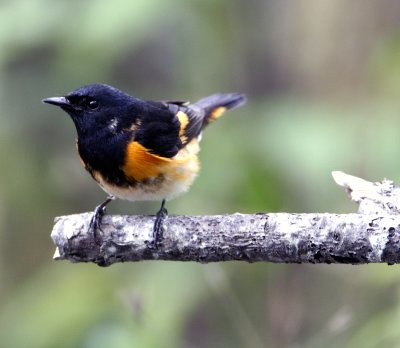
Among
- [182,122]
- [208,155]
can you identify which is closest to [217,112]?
[182,122]

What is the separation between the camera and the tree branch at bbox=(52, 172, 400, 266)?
2.60m

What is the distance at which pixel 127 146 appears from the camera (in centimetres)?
364

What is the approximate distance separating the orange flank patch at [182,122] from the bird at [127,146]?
0.05ft

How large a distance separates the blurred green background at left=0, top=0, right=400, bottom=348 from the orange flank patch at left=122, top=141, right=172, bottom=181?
0.36 meters

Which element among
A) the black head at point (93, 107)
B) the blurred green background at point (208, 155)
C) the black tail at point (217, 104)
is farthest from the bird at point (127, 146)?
the black tail at point (217, 104)

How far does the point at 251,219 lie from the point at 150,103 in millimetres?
1424

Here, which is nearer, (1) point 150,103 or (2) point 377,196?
(2) point 377,196

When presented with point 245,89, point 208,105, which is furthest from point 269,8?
point 208,105

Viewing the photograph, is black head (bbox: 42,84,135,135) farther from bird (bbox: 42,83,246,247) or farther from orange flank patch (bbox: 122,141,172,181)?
orange flank patch (bbox: 122,141,172,181)

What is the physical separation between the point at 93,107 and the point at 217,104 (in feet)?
3.66

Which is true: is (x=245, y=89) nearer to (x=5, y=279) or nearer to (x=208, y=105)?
(x=208, y=105)

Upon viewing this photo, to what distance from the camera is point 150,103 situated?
4055 millimetres

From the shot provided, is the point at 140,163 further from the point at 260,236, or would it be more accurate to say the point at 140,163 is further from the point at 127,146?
the point at 260,236

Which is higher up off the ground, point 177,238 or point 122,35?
point 122,35
